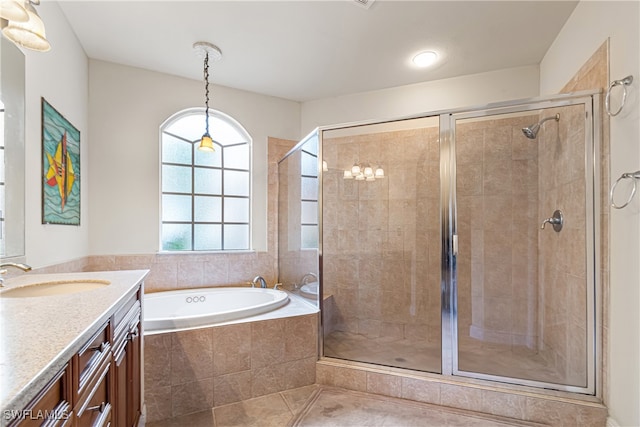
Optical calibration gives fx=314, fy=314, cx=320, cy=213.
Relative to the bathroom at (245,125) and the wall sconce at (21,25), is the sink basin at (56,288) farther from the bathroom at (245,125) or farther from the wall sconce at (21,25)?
the wall sconce at (21,25)

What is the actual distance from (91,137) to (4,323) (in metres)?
2.36

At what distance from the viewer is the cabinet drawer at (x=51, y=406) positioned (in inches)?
20.9

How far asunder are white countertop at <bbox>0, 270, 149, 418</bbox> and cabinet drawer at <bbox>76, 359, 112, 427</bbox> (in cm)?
20

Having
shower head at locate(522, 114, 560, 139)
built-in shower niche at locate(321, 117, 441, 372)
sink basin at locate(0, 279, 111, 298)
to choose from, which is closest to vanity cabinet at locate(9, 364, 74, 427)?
sink basin at locate(0, 279, 111, 298)

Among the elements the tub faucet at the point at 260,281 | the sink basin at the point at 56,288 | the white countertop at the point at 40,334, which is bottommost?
the tub faucet at the point at 260,281

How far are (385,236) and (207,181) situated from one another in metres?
1.83

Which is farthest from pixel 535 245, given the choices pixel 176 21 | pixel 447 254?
pixel 176 21

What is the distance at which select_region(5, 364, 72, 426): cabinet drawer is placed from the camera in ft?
1.74

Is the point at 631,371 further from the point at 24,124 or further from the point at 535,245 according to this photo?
the point at 24,124

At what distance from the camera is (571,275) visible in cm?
198

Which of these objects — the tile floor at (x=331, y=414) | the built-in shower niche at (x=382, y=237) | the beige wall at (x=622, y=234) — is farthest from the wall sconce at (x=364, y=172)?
the tile floor at (x=331, y=414)

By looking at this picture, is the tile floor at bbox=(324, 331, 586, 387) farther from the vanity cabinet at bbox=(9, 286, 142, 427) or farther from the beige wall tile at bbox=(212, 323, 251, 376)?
the vanity cabinet at bbox=(9, 286, 142, 427)

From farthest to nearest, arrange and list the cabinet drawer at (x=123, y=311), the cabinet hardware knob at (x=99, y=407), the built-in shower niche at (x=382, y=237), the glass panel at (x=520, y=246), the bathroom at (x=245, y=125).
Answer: the built-in shower niche at (x=382, y=237) < the glass panel at (x=520, y=246) < the bathroom at (x=245, y=125) < the cabinet drawer at (x=123, y=311) < the cabinet hardware knob at (x=99, y=407)

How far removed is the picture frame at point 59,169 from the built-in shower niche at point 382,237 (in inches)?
71.4
